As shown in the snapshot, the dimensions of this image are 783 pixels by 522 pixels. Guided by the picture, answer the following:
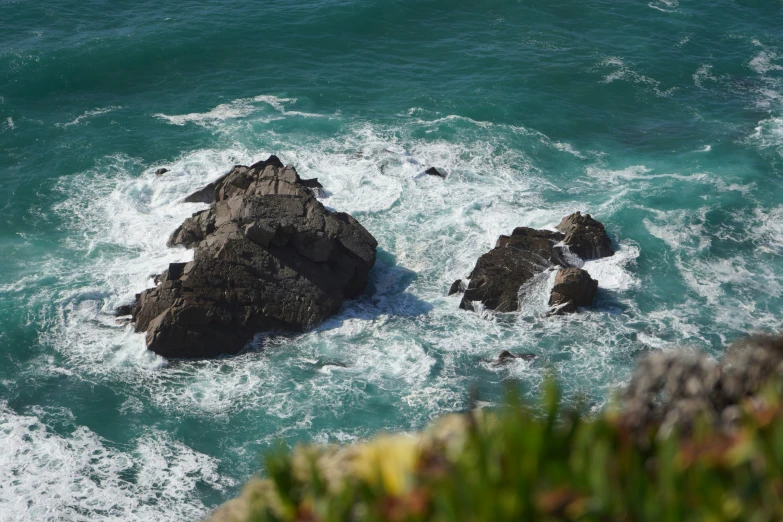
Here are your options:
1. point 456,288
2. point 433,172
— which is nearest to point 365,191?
point 433,172

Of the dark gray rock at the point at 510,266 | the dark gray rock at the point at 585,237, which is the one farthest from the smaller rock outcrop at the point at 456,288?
the dark gray rock at the point at 585,237

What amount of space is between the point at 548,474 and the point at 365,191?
4145 cm

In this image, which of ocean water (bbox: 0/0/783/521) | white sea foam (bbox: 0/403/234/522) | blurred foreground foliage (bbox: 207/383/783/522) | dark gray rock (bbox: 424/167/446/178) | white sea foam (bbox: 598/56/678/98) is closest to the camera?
blurred foreground foliage (bbox: 207/383/783/522)

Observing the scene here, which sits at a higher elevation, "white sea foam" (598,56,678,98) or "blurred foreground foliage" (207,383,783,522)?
"blurred foreground foliage" (207,383,783,522)

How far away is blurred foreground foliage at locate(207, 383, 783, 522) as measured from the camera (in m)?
14.6

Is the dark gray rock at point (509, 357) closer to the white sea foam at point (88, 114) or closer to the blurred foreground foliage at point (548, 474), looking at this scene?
the blurred foreground foliage at point (548, 474)

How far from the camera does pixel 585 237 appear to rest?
49.0 meters

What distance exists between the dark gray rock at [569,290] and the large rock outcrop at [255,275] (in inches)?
411

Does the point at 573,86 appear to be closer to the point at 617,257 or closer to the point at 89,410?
the point at 617,257

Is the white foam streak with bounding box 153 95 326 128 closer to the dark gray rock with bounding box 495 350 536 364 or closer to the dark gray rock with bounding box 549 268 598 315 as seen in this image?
the dark gray rock with bounding box 549 268 598 315

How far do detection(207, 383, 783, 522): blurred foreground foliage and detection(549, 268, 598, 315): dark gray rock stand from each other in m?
27.6

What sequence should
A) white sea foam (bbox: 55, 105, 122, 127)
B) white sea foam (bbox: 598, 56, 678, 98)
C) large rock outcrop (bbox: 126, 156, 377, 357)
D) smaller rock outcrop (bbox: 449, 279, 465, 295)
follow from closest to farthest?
large rock outcrop (bbox: 126, 156, 377, 357)
smaller rock outcrop (bbox: 449, 279, 465, 295)
white sea foam (bbox: 55, 105, 122, 127)
white sea foam (bbox: 598, 56, 678, 98)

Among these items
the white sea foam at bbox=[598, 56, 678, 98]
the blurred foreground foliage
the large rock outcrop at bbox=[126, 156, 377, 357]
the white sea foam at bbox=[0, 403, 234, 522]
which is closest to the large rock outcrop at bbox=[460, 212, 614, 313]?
the large rock outcrop at bbox=[126, 156, 377, 357]

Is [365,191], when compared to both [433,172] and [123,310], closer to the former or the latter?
[433,172]
